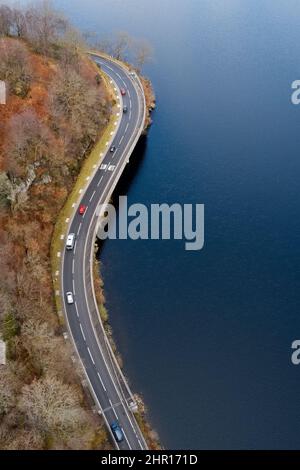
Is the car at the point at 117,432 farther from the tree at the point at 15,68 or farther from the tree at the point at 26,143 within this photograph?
the tree at the point at 15,68

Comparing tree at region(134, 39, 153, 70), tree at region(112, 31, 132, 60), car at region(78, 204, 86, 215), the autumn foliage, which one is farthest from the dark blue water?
the autumn foliage

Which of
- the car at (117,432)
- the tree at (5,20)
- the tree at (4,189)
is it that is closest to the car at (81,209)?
the tree at (4,189)

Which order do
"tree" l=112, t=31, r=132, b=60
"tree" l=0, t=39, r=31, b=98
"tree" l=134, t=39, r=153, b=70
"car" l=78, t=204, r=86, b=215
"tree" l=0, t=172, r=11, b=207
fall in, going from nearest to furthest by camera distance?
"tree" l=0, t=172, r=11, b=207 → "car" l=78, t=204, r=86, b=215 → "tree" l=0, t=39, r=31, b=98 → "tree" l=134, t=39, r=153, b=70 → "tree" l=112, t=31, r=132, b=60

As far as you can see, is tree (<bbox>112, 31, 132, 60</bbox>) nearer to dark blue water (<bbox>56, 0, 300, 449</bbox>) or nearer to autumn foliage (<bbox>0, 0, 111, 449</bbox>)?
dark blue water (<bbox>56, 0, 300, 449</bbox>)

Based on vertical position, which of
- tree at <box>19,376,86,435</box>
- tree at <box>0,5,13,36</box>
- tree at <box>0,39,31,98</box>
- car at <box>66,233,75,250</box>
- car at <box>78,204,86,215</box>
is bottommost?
tree at <box>19,376,86,435</box>

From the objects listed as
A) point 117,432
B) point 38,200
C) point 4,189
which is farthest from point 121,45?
point 117,432

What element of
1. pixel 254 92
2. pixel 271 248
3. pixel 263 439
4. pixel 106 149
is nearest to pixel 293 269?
pixel 271 248

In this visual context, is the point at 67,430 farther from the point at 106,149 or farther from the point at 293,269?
the point at 106,149

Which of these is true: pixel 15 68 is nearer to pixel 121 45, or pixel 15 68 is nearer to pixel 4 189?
pixel 4 189
